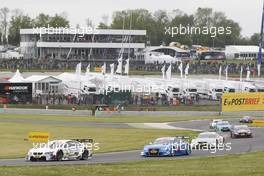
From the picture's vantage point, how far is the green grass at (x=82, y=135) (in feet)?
130

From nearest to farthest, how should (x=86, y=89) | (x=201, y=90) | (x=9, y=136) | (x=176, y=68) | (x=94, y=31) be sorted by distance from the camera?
(x=9, y=136) < (x=86, y=89) < (x=201, y=90) < (x=176, y=68) < (x=94, y=31)

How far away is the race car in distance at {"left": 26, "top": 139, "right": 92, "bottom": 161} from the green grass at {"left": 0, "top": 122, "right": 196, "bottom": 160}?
3.48 m

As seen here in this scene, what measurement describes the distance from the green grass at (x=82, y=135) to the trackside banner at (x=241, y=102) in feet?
14.2

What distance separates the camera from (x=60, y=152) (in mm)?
32188

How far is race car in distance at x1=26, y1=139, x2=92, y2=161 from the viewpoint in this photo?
104 ft

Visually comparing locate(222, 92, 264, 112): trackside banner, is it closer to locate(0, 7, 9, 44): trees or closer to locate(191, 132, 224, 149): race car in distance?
locate(191, 132, 224, 149): race car in distance

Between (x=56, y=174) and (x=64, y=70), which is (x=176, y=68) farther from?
(x=56, y=174)

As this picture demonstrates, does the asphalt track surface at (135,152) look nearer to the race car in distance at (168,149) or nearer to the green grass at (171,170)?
the race car in distance at (168,149)

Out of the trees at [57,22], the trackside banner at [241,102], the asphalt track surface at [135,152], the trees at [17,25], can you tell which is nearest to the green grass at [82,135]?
the asphalt track surface at [135,152]

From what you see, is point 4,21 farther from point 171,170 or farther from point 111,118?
point 171,170

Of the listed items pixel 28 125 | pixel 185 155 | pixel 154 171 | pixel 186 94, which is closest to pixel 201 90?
pixel 186 94

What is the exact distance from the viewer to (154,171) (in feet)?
76.8

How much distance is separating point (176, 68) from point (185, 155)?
279 feet

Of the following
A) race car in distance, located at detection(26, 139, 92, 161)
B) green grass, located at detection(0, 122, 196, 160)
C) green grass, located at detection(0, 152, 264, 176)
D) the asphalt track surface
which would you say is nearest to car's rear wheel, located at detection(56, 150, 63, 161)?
race car in distance, located at detection(26, 139, 92, 161)
